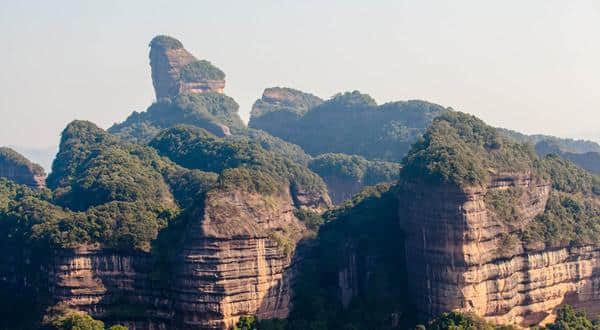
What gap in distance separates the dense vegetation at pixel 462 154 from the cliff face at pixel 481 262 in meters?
0.91

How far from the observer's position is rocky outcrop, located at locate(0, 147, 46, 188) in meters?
116

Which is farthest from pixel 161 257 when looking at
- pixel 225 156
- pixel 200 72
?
pixel 200 72

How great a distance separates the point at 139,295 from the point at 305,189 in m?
33.4

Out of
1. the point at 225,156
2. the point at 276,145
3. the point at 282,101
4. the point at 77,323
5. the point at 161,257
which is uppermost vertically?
the point at 282,101

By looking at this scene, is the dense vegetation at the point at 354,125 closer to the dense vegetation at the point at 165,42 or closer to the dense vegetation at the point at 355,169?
the dense vegetation at the point at 355,169

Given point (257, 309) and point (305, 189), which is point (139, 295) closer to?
point (257, 309)

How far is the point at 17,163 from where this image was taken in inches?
4584

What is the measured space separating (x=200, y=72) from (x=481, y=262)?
90.9 metres

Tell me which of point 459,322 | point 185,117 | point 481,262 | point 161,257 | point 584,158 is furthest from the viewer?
point 185,117

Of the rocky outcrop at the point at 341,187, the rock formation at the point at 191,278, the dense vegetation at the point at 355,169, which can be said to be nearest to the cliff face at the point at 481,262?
the rock formation at the point at 191,278

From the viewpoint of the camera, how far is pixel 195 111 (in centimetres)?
13750

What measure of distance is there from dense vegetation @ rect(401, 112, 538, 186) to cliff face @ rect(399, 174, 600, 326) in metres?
0.91

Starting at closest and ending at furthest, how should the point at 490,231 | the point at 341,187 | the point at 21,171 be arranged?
the point at 490,231
the point at 21,171
the point at 341,187

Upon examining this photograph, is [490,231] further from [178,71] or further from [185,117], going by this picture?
[178,71]
